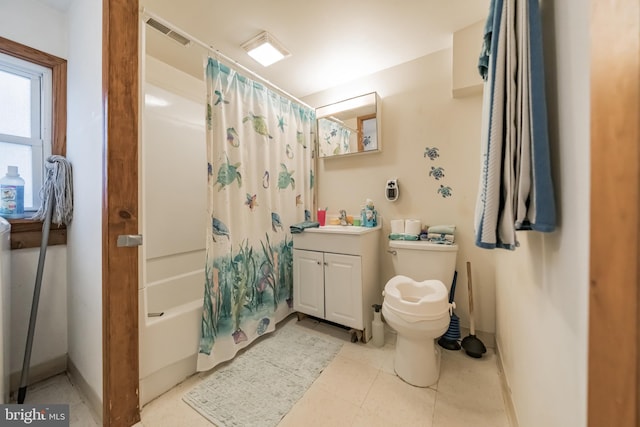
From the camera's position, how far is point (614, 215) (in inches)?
14.3

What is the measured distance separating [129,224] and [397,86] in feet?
7.04

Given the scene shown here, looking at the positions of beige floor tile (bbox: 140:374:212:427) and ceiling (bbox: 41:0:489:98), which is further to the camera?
ceiling (bbox: 41:0:489:98)

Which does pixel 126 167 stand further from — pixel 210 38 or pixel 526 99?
pixel 526 99

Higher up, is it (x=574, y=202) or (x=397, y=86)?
(x=397, y=86)

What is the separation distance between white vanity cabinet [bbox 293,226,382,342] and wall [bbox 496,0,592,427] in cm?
95

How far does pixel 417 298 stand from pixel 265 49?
6.85 ft

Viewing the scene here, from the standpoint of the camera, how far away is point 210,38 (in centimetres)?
160

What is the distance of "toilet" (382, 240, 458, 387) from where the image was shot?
4.06 ft

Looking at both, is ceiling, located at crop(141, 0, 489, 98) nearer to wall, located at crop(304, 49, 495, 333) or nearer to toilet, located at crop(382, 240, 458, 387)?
wall, located at crop(304, 49, 495, 333)

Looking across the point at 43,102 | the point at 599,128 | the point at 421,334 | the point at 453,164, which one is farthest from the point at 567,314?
the point at 43,102

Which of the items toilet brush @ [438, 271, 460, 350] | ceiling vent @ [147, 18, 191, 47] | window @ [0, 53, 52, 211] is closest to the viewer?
ceiling vent @ [147, 18, 191, 47]

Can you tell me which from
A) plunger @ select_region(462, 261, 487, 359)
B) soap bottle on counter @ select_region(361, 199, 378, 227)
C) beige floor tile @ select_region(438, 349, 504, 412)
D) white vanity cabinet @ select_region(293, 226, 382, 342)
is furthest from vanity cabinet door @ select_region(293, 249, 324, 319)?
plunger @ select_region(462, 261, 487, 359)

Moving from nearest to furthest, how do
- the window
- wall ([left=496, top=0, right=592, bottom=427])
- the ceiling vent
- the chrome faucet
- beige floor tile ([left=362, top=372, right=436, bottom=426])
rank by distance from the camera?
wall ([left=496, top=0, right=592, bottom=427]) → beige floor tile ([left=362, top=372, right=436, bottom=426]) → the ceiling vent → the window → the chrome faucet

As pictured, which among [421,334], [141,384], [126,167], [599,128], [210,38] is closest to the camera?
[599,128]
